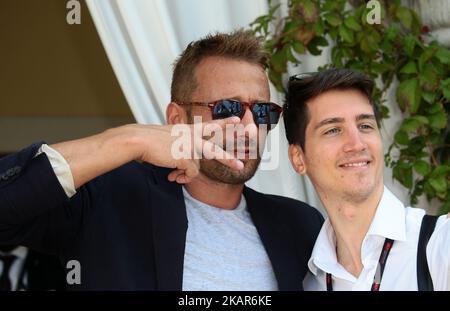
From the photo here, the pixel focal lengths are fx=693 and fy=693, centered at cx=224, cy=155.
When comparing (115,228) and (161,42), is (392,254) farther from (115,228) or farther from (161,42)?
(161,42)

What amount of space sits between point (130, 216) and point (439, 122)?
119 cm

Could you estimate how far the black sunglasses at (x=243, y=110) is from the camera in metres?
1.98

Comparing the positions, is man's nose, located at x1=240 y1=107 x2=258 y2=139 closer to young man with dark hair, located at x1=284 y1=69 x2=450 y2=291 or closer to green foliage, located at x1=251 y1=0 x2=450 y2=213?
young man with dark hair, located at x1=284 y1=69 x2=450 y2=291

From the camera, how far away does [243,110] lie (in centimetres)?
200

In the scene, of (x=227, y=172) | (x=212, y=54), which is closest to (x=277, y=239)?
(x=227, y=172)

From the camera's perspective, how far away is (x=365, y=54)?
2.50 m

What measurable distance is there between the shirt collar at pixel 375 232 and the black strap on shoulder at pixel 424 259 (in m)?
0.06

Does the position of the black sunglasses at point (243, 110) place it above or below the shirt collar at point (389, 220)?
above

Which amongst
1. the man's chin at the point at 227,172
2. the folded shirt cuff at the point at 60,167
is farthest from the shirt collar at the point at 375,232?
the folded shirt cuff at the point at 60,167

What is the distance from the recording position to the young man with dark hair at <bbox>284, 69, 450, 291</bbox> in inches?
62.5

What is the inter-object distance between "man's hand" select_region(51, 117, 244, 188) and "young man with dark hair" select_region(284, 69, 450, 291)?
318mm

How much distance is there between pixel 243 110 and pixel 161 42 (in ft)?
2.09

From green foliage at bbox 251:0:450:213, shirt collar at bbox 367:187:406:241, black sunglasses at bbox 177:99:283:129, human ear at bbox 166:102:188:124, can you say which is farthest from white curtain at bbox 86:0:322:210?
shirt collar at bbox 367:187:406:241

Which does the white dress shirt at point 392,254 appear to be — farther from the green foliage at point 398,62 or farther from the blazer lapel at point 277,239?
the green foliage at point 398,62
